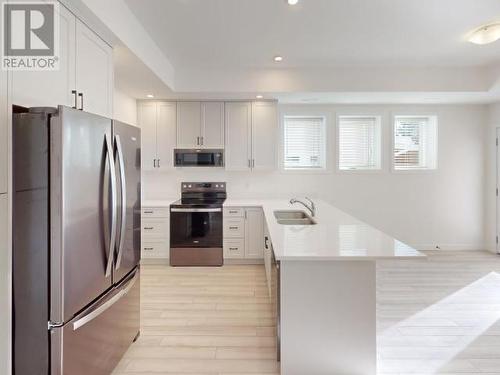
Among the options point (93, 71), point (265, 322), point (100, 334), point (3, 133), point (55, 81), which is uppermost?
point (93, 71)

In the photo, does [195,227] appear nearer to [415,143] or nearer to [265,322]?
[265,322]

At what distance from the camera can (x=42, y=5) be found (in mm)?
1913

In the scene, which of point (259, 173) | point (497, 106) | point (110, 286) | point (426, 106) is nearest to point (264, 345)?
point (110, 286)

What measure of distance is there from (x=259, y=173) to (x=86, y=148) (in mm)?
3914

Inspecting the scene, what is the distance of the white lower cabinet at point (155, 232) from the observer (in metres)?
4.90

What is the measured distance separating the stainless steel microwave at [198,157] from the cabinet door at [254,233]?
3.08ft

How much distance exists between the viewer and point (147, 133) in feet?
17.0

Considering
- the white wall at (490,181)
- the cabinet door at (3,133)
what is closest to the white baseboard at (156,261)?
the cabinet door at (3,133)

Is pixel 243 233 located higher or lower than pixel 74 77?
lower

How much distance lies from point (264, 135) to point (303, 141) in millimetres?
859

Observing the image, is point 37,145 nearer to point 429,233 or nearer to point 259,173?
point 259,173

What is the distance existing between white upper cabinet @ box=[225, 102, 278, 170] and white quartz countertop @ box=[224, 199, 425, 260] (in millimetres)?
2050

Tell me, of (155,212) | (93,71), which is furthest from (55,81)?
(155,212)

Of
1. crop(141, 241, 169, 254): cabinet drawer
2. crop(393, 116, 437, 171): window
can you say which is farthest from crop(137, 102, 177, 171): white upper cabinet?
crop(393, 116, 437, 171): window
